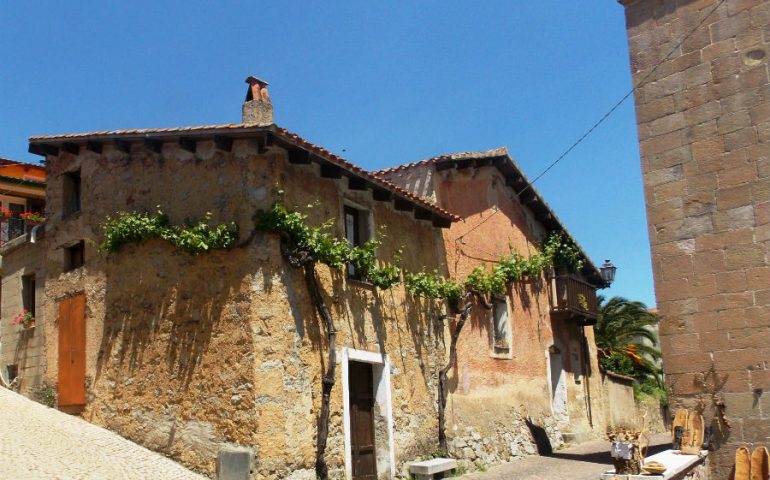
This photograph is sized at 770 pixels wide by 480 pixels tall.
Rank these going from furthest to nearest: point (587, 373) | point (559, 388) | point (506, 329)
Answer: point (587, 373) → point (559, 388) → point (506, 329)

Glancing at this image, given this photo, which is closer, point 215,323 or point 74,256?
point 215,323

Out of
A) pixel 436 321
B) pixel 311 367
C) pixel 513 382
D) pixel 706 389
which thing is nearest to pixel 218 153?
pixel 311 367

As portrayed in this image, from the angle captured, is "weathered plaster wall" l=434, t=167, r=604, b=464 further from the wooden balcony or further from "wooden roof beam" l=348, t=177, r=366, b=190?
"wooden roof beam" l=348, t=177, r=366, b=190

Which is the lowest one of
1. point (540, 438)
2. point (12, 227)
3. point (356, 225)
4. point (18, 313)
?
point (540, 438)

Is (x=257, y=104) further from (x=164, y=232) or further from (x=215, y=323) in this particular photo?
(x=215, y=323)

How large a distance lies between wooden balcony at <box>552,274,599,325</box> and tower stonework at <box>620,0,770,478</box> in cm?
892

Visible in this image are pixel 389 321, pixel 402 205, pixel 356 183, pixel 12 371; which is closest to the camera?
pixel 356 183

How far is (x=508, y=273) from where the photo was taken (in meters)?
17.9

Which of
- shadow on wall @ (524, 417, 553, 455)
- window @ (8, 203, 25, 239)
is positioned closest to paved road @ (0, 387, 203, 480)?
shadow on wall @ (524, 417, 553, 455)

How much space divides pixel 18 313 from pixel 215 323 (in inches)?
248

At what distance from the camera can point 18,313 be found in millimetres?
15500

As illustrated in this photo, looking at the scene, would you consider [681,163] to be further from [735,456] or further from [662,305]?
[735,456]

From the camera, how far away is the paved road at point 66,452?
32.9 feet

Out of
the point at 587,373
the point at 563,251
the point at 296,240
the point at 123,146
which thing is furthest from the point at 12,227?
the point at 587,373
